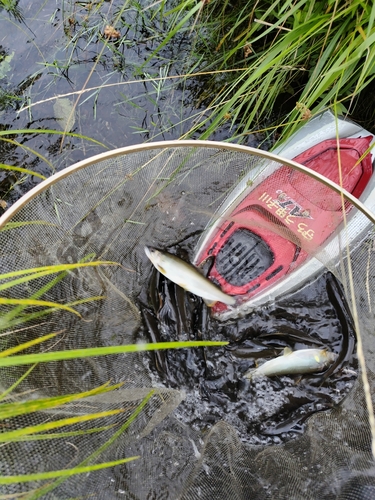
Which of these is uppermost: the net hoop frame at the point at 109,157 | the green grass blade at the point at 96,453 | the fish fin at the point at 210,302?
the net hoop frame at the point at 109,157

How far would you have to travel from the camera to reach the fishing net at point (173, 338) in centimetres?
131

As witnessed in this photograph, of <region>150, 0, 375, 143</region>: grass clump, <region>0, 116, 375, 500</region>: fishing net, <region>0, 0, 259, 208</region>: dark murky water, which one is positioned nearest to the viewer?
<region>0, 116, 375, 500</region>: fishing net

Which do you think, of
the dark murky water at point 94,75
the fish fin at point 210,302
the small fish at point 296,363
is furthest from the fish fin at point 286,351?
the dark murky water at point 94,75

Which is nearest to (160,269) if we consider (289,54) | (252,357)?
(252,357)

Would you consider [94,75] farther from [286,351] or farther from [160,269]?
[286,351]

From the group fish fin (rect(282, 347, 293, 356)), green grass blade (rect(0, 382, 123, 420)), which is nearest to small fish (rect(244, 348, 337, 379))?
fish fin (rect(282, 347, 293, 356))

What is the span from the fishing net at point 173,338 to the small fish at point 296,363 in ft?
0.20

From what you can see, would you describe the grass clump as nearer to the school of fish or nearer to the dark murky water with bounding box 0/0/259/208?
the dark murky water with bounding box 0/0/259/208

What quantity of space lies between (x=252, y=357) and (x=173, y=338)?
33 centimetres

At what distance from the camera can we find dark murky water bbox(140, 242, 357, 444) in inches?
65.1

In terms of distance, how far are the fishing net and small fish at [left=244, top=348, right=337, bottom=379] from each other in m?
0.06

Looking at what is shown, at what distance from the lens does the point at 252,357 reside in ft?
5.65

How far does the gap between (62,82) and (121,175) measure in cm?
82

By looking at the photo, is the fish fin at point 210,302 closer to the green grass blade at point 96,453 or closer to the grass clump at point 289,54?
the green grass blade at point 96,453
